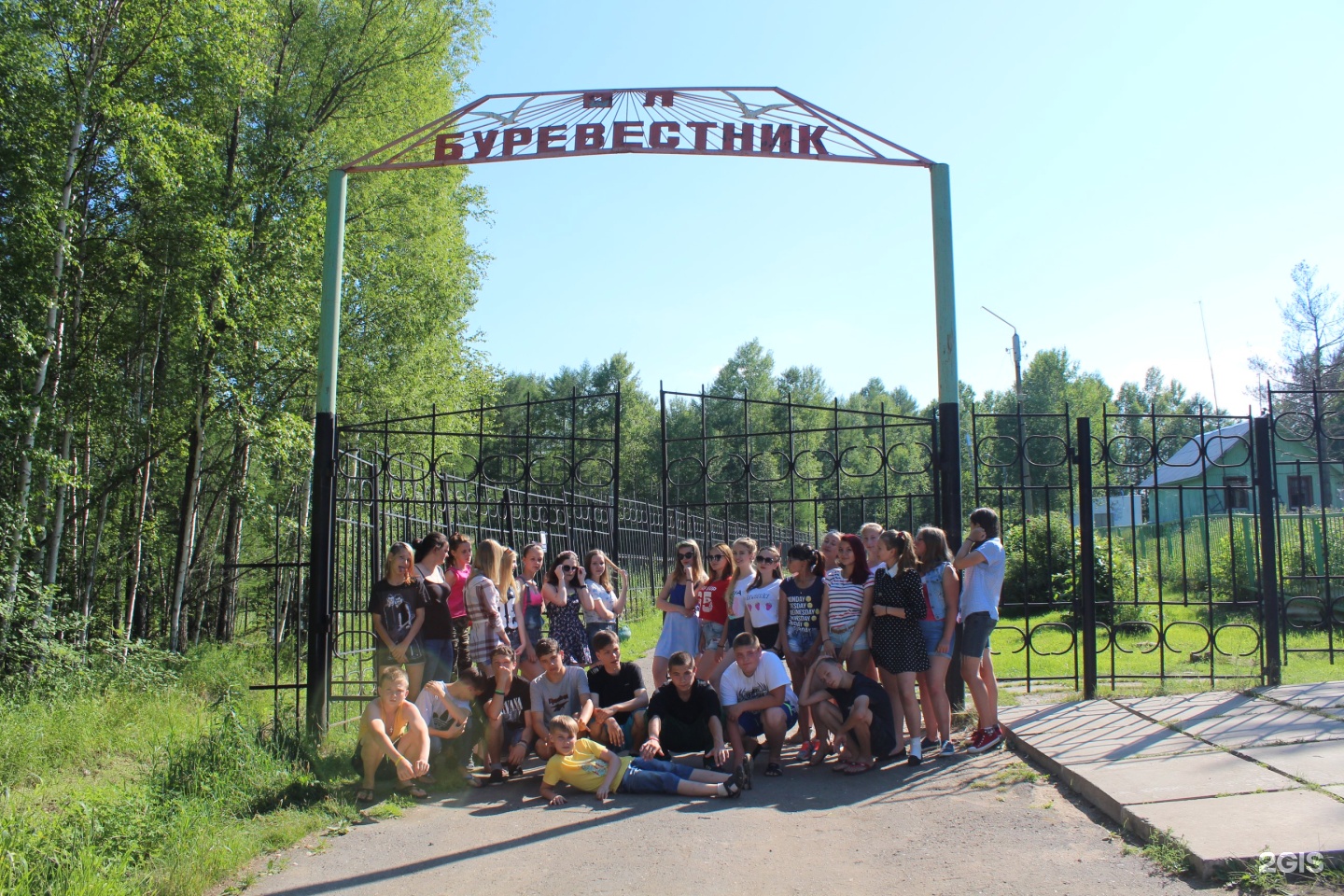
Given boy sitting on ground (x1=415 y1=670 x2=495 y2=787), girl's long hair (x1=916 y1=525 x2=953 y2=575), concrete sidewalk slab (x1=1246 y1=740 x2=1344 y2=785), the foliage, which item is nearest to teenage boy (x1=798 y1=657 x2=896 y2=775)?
girl's long hair (x1=916 y1=525 x2=953 y2=575)

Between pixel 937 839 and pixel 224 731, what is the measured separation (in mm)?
4599

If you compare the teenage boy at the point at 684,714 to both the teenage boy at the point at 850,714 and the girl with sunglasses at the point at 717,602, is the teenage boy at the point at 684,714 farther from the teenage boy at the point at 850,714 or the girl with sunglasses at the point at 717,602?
the girl with sunglasses at the point at 717,602

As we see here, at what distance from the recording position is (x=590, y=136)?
24.1 ft

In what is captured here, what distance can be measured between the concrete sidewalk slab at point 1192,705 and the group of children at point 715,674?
4.33 feet

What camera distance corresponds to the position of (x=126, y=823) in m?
4.95

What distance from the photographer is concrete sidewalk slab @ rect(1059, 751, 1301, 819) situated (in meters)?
4.78

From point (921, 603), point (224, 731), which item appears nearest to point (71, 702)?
point (224, 731)

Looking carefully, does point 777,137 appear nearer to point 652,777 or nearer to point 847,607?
point 847,607

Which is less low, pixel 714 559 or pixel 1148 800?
pixel 714 559

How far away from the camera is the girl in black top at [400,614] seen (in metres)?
6.79

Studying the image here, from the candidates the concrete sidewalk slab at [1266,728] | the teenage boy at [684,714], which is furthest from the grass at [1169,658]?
the teenage boy at [684,714]

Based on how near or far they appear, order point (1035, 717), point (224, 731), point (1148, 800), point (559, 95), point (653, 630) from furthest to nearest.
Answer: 1. point (653, 630)
2. point (559, 95)
3. point (1035, 717)
4. point (224, 731)
5. point (1148, 800)

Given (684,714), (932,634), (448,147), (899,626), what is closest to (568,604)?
(684,714)

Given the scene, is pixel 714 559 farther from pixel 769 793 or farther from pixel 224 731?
pixel 224 731
